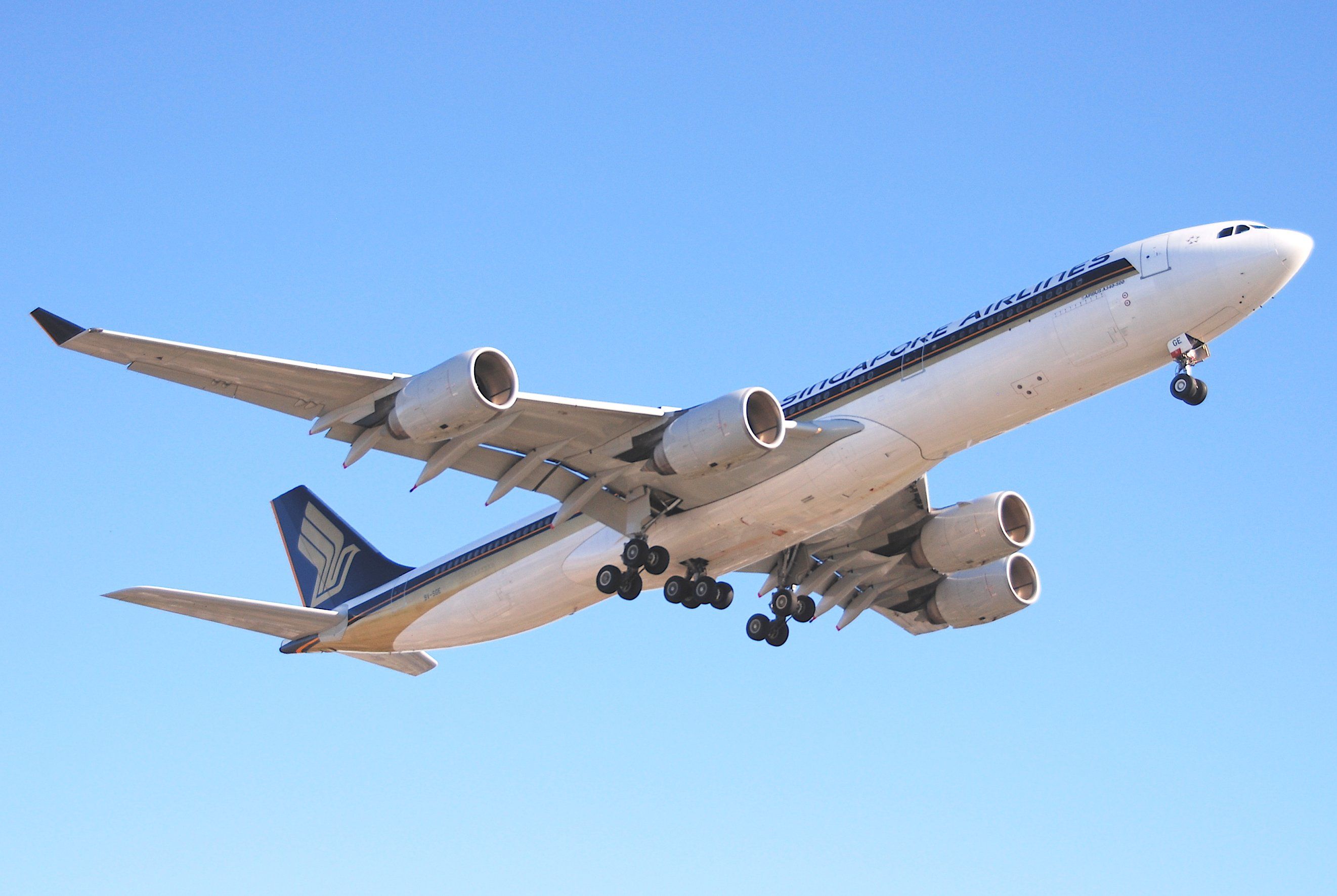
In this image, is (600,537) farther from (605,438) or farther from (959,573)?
(959,573)

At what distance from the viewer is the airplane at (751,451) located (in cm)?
2320

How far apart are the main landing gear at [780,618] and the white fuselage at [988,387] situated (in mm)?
2765

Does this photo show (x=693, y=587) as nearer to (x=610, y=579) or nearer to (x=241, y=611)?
(x=610, y=579)

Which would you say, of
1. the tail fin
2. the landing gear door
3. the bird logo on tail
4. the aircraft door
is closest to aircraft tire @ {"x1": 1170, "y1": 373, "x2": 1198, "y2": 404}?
the landing gear door

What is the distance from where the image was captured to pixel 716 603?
94.9 feet

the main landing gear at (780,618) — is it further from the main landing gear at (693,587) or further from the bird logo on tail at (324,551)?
the bird logo on tail at (324,551)

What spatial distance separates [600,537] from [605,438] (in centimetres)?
292

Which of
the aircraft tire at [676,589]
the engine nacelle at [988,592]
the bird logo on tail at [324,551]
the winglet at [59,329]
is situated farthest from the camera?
the bird logo on tail at [324,551]

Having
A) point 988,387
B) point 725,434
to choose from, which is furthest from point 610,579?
point 988,387

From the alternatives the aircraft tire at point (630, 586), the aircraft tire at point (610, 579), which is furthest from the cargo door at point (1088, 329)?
the aircraft tire at point (610, 579)

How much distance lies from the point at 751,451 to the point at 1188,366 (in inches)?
290

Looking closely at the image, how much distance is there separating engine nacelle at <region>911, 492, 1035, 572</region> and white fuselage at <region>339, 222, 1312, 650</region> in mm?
4270

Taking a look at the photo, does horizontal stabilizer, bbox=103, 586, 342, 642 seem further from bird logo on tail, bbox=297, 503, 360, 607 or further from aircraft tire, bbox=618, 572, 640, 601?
aircraft tire, bbox=618, 572, 640, 601

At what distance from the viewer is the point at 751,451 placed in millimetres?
24406
